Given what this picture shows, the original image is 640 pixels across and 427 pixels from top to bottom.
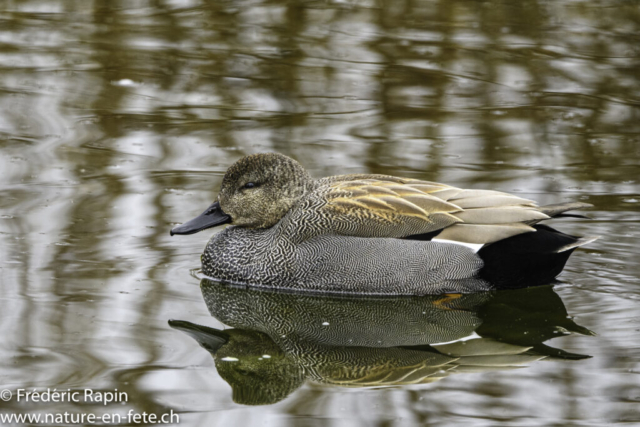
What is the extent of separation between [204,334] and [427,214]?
5.36 ft

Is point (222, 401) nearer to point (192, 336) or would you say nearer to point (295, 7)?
point (192, 336)

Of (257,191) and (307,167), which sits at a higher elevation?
(257,191)

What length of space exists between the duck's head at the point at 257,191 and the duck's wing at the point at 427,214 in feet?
1.01

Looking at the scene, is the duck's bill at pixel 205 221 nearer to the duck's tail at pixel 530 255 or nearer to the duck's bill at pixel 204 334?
the duck's bill at pixel 204 334

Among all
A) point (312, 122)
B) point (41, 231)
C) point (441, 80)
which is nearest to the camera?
point (41, 231)

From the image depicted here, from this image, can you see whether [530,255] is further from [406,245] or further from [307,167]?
[307,167]

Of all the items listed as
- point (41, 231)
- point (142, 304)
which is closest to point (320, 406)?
point (142, 304)

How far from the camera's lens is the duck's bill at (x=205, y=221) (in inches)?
249

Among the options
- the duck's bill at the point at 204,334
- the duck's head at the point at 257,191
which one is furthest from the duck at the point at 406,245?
the duck's bill at the point at 204,334

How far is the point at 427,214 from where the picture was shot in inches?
238

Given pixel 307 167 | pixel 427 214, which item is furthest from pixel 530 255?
pixel 307 167

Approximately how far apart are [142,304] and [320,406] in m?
1.64

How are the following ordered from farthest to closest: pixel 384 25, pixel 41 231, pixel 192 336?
pixel 384 25, pixel 41 231, pixel 192 336

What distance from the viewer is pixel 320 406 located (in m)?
4.49
